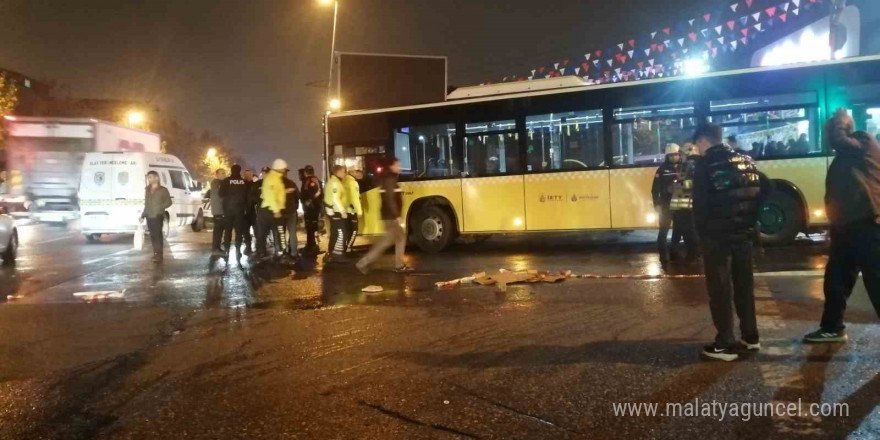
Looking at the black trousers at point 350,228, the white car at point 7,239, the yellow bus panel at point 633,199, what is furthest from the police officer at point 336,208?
the white car at point 7,239

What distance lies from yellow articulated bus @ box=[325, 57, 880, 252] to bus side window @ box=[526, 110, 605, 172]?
0.02 m

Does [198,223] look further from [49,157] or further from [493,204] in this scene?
[493,204]

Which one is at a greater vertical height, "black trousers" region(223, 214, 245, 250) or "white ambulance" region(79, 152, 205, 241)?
"white ambulance" region(79, 152, 205, 241)

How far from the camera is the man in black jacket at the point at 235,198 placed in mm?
11570

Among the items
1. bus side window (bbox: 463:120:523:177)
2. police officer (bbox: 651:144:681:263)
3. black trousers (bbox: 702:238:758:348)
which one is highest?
bus side window (bbox: 463:120:523:177)

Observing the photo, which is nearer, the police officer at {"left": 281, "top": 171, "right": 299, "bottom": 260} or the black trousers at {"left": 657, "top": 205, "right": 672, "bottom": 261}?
the black trousers at {"left": 657, "top": 205, "right": 672, "bottom": 261}

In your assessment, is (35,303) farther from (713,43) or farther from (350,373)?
(713,43)

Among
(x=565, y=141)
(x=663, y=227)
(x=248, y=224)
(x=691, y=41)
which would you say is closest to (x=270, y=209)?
(x=248, y=224)

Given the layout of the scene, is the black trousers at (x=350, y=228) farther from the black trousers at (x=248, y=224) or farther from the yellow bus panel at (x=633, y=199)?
the yellow bus panel at (x=633, y=199)

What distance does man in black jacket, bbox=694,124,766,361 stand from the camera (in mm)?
4730

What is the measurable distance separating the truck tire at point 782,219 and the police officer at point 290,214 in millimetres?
8043

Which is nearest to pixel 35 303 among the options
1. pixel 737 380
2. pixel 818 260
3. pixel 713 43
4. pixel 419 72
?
pixel 737 380

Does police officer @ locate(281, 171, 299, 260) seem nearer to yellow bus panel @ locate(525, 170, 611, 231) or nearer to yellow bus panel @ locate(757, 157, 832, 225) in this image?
yellow bus panel @ locate(525, 170, 611, 231)

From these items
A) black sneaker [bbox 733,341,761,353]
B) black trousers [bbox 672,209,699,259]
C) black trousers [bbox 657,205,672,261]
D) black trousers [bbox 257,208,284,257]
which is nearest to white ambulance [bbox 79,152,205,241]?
black trousers [bbox 257,208,284,257]
